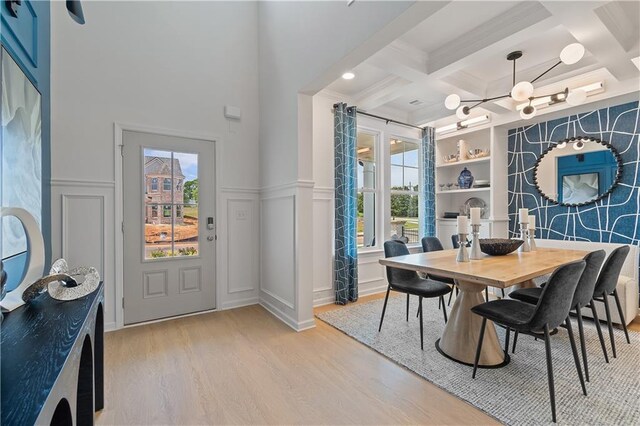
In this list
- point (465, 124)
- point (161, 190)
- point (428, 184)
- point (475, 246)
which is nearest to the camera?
point (475, 246)

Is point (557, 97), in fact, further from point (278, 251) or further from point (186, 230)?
point (186, 230)

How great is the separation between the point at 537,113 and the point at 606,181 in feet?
3.73

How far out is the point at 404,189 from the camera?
15.6ft

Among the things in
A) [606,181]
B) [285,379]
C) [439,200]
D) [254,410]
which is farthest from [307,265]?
[606,181]

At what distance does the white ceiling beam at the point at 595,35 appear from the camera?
1973mm

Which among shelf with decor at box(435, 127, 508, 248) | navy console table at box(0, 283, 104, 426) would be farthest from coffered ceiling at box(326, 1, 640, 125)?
navy console table at box(0, 283, 104, 426)

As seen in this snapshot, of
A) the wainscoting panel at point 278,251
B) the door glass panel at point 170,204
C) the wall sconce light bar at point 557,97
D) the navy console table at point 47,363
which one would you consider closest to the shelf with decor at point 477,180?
the wall sconce light bar at point 557,97

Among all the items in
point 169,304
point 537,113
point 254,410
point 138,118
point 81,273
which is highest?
point 537,113

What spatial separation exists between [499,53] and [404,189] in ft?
7.24

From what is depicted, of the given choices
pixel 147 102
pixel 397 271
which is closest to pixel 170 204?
pixel 147 102

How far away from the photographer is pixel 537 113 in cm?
371

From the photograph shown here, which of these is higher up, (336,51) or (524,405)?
(336,51)

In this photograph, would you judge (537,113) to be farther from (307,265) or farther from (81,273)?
(81,273)

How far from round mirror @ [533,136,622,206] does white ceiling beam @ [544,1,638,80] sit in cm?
95
